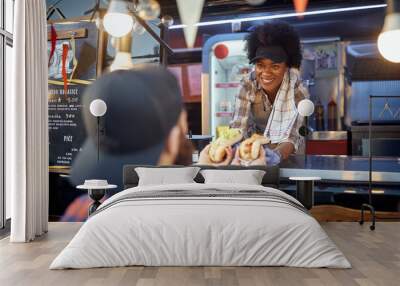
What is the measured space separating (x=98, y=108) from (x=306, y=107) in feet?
8.53

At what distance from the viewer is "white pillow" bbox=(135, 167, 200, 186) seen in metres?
5.69

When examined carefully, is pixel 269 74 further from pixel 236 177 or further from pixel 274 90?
pixel 236 177

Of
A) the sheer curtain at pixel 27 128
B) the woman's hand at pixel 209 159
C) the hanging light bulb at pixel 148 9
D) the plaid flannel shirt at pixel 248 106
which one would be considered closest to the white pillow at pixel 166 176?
the woman's hand at pixel 209 159

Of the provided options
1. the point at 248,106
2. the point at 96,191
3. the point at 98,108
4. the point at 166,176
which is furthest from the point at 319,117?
the point at 96,191

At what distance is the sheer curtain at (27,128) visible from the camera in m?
4.94

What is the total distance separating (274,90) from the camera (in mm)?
6113

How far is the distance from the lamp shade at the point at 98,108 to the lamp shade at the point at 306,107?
2471 millimetres

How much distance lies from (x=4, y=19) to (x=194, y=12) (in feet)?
7.62

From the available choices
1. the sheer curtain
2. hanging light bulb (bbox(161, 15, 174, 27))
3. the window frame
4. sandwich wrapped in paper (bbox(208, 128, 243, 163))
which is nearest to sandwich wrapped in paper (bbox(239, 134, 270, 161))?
sandwich wrapped in paper (bbox(208, 128, 243, 163))

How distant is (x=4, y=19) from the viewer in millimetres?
5758

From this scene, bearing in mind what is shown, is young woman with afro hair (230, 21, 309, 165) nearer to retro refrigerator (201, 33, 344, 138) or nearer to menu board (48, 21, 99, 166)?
retro refrigerator (201, 33, 344, 138)

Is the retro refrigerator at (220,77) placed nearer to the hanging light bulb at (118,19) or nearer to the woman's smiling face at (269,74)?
the woman's smiling face at (269,74)

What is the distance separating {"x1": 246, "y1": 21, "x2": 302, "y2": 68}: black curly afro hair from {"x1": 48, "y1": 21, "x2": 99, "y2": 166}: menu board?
2.12 metres

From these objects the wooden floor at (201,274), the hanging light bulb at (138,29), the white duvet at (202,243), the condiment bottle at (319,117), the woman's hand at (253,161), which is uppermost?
the hanging light bulb at (138,29)
